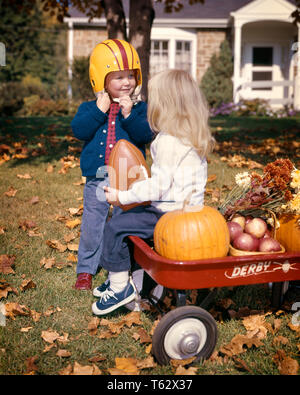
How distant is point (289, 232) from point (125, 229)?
1107 mm

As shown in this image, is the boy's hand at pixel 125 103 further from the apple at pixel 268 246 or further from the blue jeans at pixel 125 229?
the apple at pixel 268 246

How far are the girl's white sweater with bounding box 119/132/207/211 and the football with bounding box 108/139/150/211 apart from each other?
104mm

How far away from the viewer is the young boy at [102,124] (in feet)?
10.3

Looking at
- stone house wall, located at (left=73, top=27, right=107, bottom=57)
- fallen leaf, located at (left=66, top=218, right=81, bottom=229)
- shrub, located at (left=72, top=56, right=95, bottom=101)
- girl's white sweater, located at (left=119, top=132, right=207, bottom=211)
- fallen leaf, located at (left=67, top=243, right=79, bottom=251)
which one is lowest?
fallen leaf, located at (left=67, top=243, right=79, bottom=251)

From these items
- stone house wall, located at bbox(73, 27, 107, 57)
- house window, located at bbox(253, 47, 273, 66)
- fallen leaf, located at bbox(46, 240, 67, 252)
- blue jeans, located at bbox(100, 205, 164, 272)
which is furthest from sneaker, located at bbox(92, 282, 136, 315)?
house window, located at bbox(253, 47, 273, 66)

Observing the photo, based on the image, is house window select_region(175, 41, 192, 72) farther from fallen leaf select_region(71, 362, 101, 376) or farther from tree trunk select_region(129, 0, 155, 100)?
fallen leaf select_region(71, 362, 101, 376)

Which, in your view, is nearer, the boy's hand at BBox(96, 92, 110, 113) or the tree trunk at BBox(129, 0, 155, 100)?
the boy's hand at BBox(96, 92, 110, 113)

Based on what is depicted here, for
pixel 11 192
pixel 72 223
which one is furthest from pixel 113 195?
pixel 11 192

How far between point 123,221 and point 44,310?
1.00m

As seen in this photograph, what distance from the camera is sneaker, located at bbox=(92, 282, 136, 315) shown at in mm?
3014

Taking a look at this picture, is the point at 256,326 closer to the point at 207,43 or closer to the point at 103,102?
the point at 103,102

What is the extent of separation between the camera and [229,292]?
3.49 meters

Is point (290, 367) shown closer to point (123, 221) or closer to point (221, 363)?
point (221, 363)
